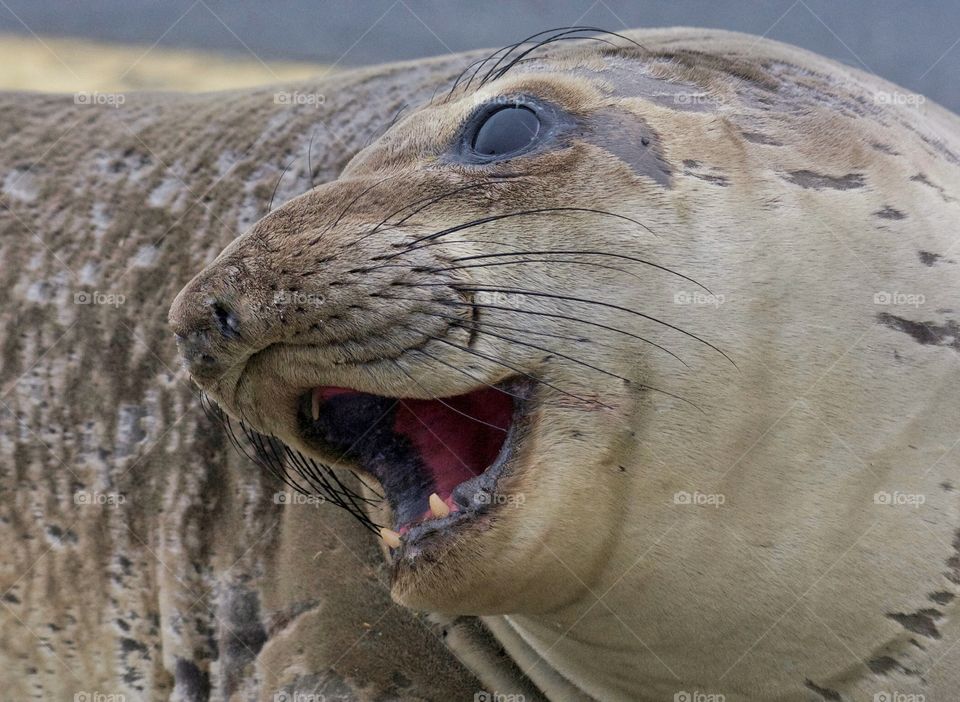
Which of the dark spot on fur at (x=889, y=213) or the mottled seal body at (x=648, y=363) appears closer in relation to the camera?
the mottled seal body at (x=648, y=363)

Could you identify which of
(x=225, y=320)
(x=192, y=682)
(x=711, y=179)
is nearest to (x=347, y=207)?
(x=225, y=320)

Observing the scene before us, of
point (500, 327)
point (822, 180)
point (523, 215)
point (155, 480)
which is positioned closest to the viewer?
point (500, 327)

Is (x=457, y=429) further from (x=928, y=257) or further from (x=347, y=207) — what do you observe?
(x=928, y=257)

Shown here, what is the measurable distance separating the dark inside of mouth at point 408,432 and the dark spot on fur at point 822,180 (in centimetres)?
75

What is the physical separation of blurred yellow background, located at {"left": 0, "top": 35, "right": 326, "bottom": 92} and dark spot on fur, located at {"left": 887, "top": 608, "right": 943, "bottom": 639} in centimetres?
509

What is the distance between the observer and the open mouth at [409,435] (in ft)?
8.18

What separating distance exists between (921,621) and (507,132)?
4.25 feet

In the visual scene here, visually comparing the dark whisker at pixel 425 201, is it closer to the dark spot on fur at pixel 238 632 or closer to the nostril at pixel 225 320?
the nostril at pixel 225 320

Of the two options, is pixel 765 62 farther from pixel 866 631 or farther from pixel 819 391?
pixel 866 631

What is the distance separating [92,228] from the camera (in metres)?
3.82

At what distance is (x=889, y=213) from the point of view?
250cm

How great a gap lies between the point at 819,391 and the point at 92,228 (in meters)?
2.43

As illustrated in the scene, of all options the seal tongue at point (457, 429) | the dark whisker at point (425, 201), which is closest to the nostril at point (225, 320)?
the dark whisker at point (425, 201)

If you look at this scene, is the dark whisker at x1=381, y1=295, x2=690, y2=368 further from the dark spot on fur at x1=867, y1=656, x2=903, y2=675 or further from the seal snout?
the dark spot on fur at x1=867, y1=656, x2=903, y2=675
